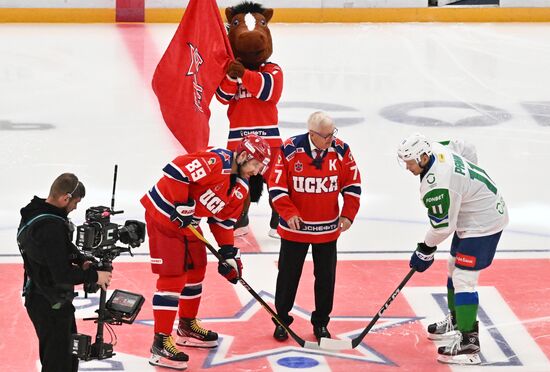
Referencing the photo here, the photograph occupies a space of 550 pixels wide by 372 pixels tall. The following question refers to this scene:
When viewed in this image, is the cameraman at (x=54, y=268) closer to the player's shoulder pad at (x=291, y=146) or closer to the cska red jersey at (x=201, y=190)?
the cska red jersey at (x=201, y=190)

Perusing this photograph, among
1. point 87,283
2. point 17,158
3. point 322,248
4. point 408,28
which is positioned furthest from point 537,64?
point 87,283

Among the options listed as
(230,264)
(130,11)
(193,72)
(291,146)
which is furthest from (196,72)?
(130,11)

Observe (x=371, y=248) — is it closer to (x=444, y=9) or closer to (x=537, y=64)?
(x=537, y=64)

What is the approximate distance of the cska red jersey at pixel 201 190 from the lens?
244 inches

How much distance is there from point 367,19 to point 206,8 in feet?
22.6

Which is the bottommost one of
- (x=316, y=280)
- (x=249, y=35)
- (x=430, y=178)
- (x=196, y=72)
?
(x=316, y=280)

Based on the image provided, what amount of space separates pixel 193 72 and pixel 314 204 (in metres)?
1.77

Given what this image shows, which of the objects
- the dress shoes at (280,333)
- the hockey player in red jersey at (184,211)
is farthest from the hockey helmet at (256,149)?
the dress shoes at (280,333)

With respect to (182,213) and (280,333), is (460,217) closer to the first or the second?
(280,333)

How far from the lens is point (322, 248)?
6.65m

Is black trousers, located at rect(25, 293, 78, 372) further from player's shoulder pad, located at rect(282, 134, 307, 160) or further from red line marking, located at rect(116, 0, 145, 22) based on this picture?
red line marking, located at rect(116, 0, 145, 22)

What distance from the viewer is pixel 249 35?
8.16m

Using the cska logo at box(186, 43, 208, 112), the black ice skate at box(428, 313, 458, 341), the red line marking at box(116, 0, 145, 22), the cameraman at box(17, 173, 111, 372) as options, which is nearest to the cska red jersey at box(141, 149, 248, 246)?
the cameraman at box(17, 173, 111, 372)

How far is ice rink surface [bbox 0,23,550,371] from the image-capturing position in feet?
21.8
